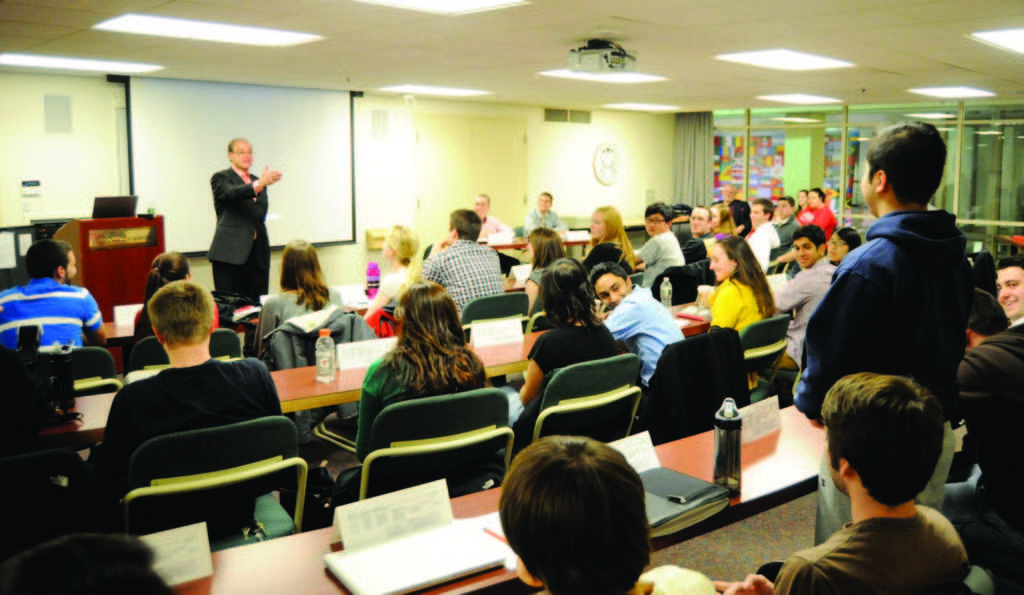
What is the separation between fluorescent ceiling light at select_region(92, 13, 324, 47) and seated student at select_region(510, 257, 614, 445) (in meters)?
3.08

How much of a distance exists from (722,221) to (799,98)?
13.6 ft

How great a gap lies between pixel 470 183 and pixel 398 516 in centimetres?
986

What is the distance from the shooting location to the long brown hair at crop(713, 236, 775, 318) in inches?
175

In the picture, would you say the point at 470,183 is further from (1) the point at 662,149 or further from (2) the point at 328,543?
(2) the point at 328,543

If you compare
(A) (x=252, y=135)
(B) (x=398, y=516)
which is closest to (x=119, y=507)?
(B) (x=398, y=516)

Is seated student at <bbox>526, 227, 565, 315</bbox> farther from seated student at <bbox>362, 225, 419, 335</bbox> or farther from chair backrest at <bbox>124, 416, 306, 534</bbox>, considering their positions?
chair backrest at <bbox>124, 416, 306, 534</bbox>

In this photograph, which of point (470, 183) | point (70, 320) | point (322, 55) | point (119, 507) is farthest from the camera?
point (470, 183)

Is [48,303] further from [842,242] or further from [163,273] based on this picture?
[842,242]

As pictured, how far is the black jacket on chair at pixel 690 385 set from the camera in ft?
10.6

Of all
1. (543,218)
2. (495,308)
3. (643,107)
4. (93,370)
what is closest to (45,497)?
(93,370)

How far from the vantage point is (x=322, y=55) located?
21.3 ft

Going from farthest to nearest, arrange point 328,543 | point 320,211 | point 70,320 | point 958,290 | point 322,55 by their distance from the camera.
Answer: point 320,211 → point 322,55 → point 70,320 → point 958,290 → point 328,543

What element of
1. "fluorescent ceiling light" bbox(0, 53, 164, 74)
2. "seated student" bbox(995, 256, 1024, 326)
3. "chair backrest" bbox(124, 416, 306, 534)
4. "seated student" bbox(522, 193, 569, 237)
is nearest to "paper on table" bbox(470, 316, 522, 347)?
"chair backrest" bbox(124, 416, 306, 534)

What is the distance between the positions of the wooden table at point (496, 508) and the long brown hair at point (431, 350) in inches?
28.2
